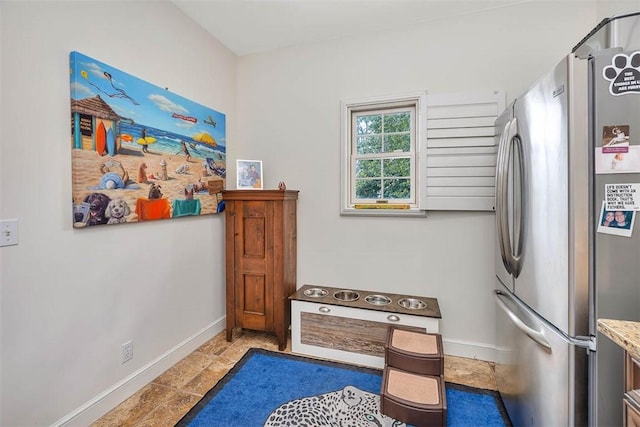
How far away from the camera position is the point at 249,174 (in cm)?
272

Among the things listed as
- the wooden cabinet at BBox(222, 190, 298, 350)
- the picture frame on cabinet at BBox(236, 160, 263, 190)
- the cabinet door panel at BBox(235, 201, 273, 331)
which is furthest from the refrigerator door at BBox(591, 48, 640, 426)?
the picture frame on cabinet at BBox(236, 160, 263, 190)

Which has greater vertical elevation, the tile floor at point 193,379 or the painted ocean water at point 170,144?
the painted ocean water at point 170,144

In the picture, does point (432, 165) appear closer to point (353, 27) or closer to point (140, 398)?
point (353, 27)

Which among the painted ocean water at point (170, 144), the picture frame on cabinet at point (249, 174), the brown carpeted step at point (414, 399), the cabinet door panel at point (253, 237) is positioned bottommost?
the brown carpeted step at point (414, 399)

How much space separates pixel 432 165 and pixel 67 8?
2.47 metres

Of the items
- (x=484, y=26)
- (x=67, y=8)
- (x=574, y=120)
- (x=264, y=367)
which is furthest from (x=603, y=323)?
(x=67, y=8)

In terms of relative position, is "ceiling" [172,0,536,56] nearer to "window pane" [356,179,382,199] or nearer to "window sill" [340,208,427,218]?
"window pane" [356,179,382,199]

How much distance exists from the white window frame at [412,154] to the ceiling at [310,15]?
0.60 m

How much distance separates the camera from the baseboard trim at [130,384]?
1.60 meters

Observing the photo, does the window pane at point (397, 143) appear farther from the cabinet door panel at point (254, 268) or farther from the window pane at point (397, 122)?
the cabinet door panel at point (254, 268)

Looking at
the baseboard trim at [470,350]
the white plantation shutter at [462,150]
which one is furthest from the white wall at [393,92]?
the white plantation shutter at [462,150]

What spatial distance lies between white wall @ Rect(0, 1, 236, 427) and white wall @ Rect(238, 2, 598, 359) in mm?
878

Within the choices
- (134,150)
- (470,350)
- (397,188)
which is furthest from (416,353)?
(134,150)

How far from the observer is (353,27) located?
2.47 meters
